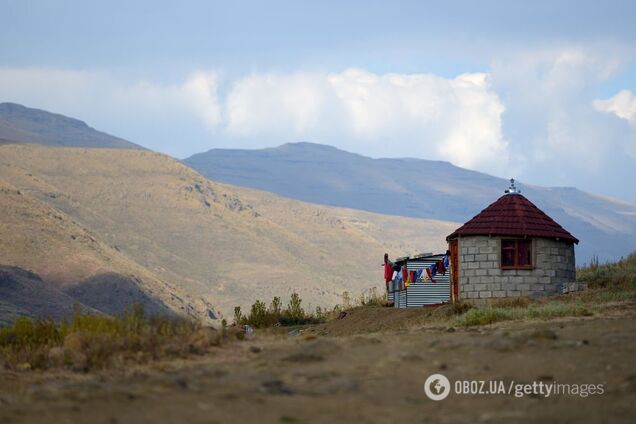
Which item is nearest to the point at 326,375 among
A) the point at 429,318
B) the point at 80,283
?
the point at 429,318

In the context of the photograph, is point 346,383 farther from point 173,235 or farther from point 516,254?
point 173,235

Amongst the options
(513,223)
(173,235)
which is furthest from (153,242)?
(513,223)

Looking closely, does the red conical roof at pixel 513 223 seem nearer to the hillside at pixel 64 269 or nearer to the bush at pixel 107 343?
the bush at pixel 107 343

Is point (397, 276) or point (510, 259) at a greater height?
point (510, 259)

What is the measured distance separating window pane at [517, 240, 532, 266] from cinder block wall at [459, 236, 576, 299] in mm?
160

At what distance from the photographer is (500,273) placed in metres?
32.7

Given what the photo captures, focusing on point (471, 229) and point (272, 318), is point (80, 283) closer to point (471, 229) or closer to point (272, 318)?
point (272, 318)

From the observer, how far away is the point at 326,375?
12.6 meters

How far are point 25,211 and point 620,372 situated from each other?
80.5 metres

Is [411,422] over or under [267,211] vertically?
under

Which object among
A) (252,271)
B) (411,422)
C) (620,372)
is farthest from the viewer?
(252,271)

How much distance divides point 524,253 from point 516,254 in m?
0.38

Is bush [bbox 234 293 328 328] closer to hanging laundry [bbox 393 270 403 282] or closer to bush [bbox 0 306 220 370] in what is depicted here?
hanging laundry [bbox 393 270 403 282]

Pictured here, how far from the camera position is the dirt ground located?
10695 mm
